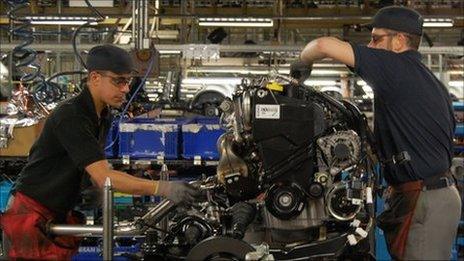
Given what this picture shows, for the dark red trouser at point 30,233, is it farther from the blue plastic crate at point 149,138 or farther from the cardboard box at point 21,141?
the cardboard box at point 21,141

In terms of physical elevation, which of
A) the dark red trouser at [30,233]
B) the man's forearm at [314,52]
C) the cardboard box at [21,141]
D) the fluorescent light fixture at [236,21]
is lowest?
the dark red trouser at [30,233]

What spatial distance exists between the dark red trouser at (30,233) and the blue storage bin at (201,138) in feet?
9.42

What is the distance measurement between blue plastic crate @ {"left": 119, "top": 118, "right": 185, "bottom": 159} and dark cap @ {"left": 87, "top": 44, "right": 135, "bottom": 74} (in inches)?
→ 110

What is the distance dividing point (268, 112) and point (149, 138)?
2.99m

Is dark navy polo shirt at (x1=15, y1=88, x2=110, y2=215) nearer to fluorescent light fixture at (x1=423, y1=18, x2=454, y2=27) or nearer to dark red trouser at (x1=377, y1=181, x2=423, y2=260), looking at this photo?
dark red trouser at (x1=377, y1=181, x2=423, y2=260)

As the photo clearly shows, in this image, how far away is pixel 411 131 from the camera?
296 cm

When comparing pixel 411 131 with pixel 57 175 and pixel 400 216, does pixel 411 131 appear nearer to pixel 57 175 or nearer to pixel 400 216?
pixel 400 216

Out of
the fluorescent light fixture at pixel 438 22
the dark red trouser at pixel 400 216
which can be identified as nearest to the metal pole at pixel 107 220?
the dark red trouser at pixel 400 216

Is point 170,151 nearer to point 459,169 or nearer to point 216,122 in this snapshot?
point 216,122

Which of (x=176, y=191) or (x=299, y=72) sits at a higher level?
(x=299, y=72)

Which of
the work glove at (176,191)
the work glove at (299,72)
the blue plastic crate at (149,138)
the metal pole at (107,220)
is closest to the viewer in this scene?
the metal pole at (107,220)

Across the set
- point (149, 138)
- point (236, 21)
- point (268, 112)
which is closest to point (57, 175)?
point (268, 112)

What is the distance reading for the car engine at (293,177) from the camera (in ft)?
9.93

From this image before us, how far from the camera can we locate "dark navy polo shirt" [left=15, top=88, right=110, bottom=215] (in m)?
2.92
